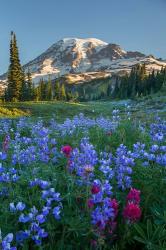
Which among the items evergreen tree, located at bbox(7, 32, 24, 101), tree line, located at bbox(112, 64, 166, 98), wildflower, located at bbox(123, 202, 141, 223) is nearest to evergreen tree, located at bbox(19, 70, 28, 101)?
evergreen tree, located at bbox(7, 32, 24, 101)

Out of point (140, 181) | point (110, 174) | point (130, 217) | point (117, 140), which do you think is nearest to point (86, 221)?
point (130, 217)

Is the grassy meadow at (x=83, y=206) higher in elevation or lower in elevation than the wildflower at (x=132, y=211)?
lower

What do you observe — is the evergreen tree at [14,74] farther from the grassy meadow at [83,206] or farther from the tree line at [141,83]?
the grassy meadow at [83,206]

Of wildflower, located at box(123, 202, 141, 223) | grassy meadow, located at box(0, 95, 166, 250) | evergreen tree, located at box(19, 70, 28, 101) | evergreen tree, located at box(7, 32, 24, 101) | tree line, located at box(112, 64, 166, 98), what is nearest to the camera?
wildflower, located at box(123, 202, 141, 223)

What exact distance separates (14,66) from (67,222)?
6463 cm

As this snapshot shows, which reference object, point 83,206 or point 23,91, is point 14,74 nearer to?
point 23,91

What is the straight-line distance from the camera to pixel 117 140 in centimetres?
798

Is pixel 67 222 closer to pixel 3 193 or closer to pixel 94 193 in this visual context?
pixel 94 193

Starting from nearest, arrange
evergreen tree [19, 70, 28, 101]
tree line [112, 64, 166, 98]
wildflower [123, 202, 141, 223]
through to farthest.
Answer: wildflower [123, 202, 141, 223], evergreen tree [19, 70, 28, 101], tree line [112, 64, 166, 98]

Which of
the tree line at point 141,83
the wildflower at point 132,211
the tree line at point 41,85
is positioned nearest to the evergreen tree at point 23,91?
the tree line at point 41,85

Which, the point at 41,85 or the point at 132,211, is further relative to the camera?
the point at 41,85

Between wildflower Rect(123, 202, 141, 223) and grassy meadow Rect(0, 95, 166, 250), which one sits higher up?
wildflower Rect(123, 202, 141, 223)

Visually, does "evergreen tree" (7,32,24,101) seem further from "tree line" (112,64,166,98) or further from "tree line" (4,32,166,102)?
"tree line" (112,64,166,98)

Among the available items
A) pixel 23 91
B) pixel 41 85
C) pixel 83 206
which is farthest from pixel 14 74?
pixel 83 206
